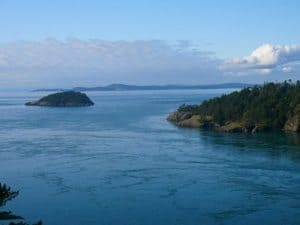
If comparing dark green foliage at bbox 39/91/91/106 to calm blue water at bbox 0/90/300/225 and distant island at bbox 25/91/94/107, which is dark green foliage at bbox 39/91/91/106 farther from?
calm blue water at bbox 0/90/300/225

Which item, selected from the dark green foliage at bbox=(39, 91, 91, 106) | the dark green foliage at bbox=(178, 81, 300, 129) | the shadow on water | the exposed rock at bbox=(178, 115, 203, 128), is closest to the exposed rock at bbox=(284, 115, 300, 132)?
the dark green foliage at bbox=(178, 81, 300, 129)

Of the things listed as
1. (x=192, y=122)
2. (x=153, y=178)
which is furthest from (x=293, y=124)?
(x=153, y=178)

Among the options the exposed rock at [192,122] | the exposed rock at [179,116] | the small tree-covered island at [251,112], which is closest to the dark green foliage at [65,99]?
the exposed rock at [179,116]

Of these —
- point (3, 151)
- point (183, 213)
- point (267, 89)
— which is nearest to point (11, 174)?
point (3, 151)

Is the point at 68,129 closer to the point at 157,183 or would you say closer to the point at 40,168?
the point at 40,168

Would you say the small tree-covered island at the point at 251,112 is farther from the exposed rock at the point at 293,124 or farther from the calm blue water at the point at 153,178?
the calm blue water at the point at 153,178
